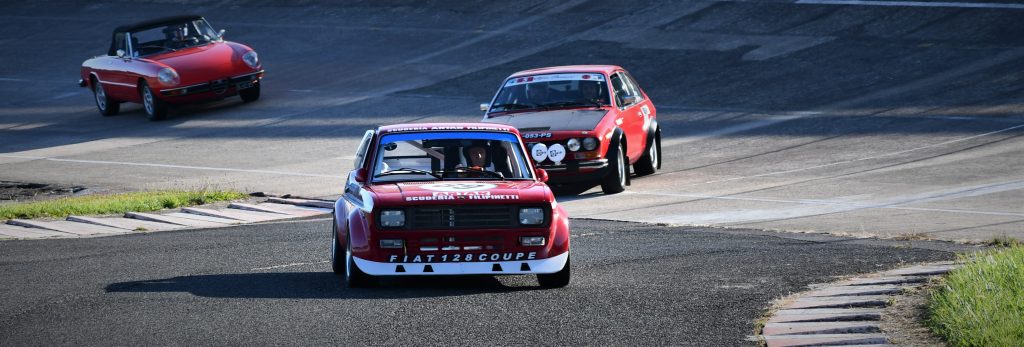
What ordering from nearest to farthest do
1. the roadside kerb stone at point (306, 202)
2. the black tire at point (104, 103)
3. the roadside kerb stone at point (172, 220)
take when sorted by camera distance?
the roadside kerb stone at point (172, 220), the roadside kerb stone at point (306, 202), the black tire at point (104, 103)

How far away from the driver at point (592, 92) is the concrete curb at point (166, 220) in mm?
3580

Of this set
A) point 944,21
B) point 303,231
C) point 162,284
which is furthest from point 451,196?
point 944,21

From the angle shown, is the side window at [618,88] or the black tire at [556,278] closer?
the black tire at [556,278]

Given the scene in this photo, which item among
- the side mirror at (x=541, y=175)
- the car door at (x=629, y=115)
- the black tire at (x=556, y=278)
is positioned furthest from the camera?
the car door at (x=629, y=115)

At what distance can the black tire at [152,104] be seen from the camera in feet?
87.7

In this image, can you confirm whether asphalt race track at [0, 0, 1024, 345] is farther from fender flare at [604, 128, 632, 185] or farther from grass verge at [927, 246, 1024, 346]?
grass verge at [927, 246, 1024, 346]

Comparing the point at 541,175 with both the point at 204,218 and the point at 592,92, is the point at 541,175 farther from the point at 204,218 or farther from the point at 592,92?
the point at 592,92

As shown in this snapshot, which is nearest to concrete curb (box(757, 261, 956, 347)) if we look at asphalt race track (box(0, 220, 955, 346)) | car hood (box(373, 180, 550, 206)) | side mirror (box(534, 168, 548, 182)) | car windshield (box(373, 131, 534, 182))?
asphalt race track (box(0, 220, 955, 346))

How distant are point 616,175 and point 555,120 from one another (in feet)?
3.30

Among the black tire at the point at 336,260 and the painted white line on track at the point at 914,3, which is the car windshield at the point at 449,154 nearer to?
the black tire at the point at 336,260

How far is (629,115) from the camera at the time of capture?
61.5 ft

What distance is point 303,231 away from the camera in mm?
14695

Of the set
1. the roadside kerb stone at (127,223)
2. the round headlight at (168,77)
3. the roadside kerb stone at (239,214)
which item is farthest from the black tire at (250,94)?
the roadside kerb stone at (127,223)

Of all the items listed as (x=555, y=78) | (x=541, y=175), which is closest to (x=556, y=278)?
(x=541, y=175)
